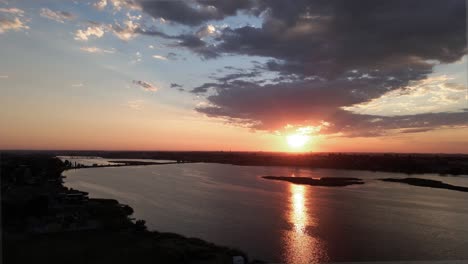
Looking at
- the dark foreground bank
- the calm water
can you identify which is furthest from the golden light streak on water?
the dark foreground bank

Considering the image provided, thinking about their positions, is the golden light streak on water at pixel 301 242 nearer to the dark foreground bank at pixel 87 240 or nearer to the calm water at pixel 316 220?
the calm water at pixel 316 220

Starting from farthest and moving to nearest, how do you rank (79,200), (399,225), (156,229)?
1. (79,200)
2. (399,225)
3. (156,229)

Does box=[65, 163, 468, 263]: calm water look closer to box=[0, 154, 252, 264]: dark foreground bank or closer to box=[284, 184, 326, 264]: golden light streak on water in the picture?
box=[284, 184, 326, 264]: golden light streak on water

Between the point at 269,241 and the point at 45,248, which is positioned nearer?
the point at 45,248

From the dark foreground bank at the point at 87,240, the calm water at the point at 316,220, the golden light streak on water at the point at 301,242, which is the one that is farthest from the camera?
the calm water at the point at 316,220

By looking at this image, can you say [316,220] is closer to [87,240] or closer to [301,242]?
[301,242]

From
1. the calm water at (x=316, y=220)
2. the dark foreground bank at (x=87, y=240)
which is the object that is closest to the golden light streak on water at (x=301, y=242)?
the calm water at (x=316, y=220)

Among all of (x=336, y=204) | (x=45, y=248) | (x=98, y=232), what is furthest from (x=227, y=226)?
(x=336, y=204)

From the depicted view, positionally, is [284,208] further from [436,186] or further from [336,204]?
[436,186]
